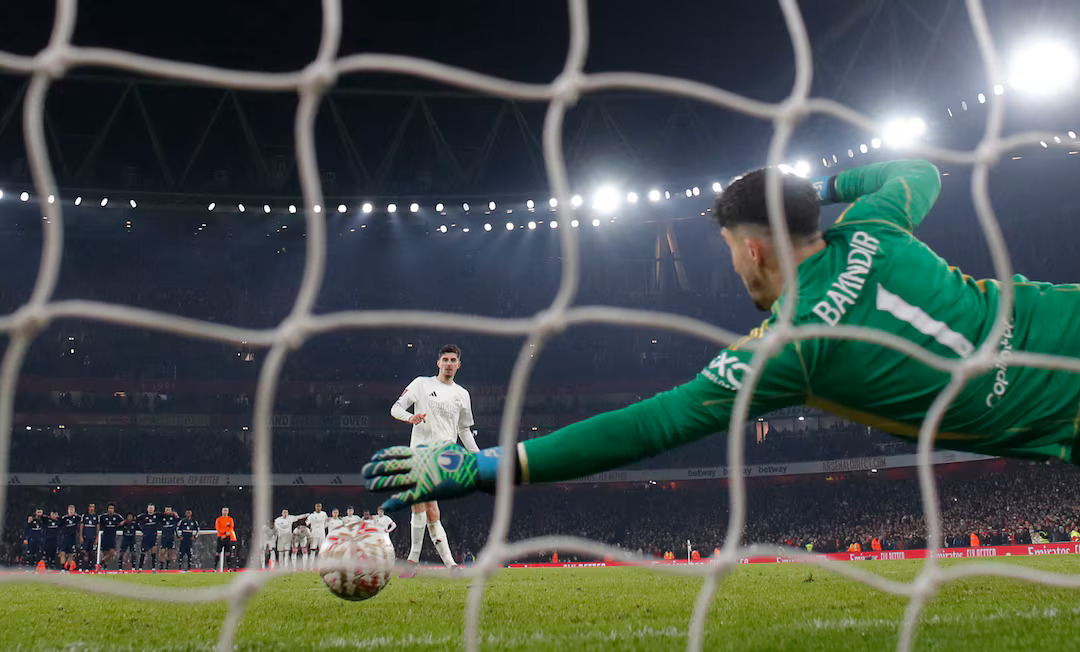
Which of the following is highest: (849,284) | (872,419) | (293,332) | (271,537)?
(271,537)

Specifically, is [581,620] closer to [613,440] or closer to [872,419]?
[872,419]

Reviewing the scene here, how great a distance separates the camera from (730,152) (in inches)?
952

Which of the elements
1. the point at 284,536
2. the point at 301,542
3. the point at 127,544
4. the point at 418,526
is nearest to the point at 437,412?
the point at 418,526

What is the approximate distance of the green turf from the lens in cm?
416

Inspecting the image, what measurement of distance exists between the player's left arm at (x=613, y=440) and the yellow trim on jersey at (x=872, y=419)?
0.71ft

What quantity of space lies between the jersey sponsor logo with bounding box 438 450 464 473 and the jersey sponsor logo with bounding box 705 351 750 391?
0.80m

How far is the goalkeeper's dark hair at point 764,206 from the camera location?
3.02m

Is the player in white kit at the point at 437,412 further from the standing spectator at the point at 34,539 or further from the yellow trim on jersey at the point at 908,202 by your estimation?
the standing spectator at the point at 34,539

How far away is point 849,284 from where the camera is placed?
2.87 meters

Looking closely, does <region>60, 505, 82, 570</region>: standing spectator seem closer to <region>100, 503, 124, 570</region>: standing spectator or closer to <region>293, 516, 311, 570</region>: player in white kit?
<region>100, 503, 124, 570</region>: standing spectator

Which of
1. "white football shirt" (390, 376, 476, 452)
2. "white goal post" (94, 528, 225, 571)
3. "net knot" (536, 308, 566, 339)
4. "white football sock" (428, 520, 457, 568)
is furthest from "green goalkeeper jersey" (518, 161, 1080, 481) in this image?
"white goal post" (94, 528, 225, 571)

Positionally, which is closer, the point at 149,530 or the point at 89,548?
the point at 149,530

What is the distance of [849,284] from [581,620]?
309 centimetres

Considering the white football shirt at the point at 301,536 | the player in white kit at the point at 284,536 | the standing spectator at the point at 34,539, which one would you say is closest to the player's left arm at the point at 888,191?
the player in white kit at the point at 284,536
